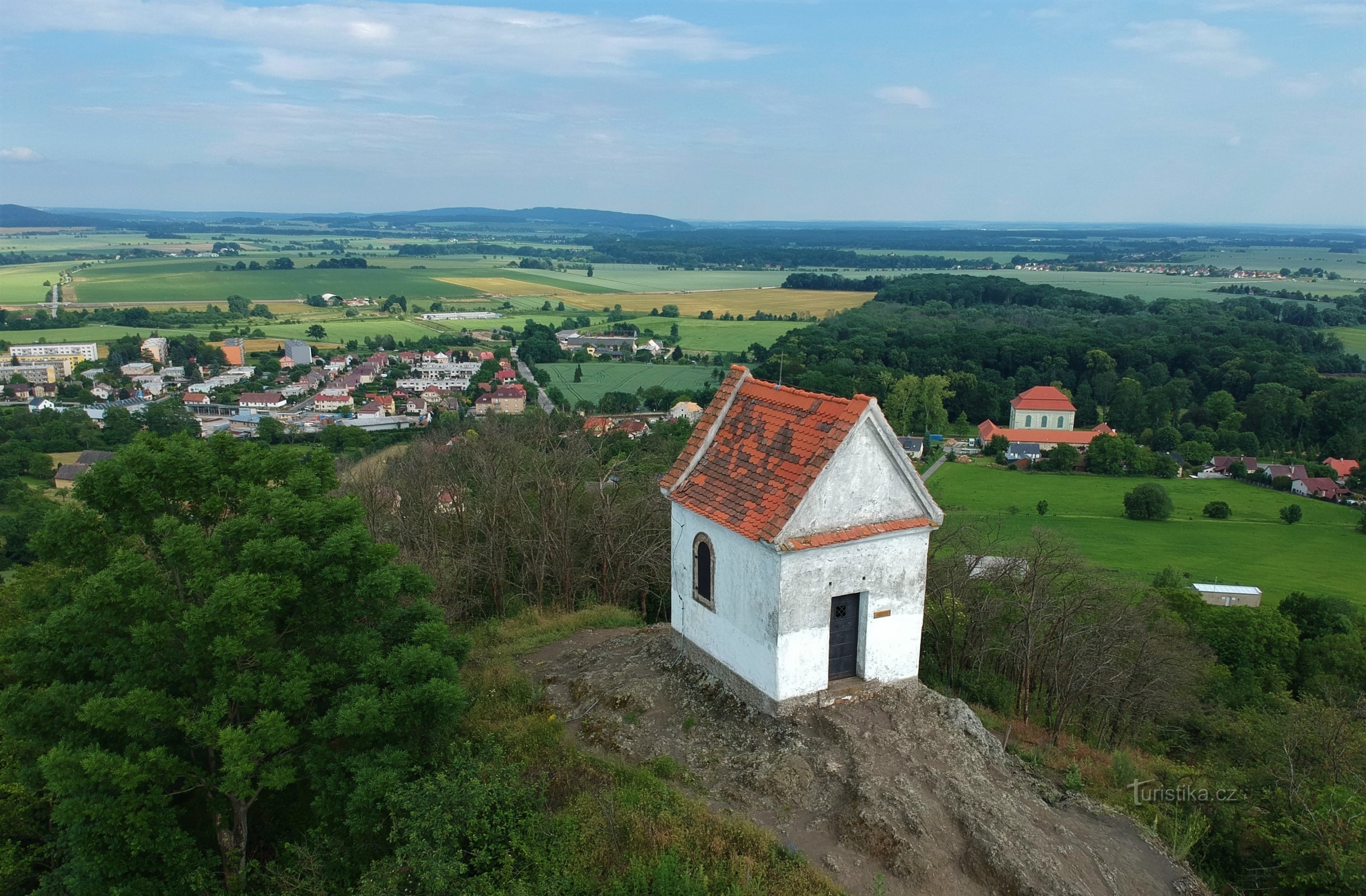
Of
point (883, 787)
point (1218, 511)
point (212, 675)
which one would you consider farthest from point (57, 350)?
point (1218, 511)

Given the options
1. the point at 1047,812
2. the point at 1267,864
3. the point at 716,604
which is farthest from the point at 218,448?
the point at 1267,864

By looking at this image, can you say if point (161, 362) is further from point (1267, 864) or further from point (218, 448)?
point (1267, 864)

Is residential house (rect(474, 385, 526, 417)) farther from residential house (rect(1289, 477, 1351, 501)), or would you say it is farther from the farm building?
residential house (rect(1289, 477, 1351, 501))

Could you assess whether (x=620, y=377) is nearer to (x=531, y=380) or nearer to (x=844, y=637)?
(x=531, y=380)

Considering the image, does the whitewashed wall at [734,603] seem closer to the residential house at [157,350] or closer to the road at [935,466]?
the road at [935,466]

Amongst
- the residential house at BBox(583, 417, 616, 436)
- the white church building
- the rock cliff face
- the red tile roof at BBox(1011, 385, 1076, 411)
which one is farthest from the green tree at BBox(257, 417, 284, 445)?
the red tile roof at BBox(1011, 385, 1076, 411)
